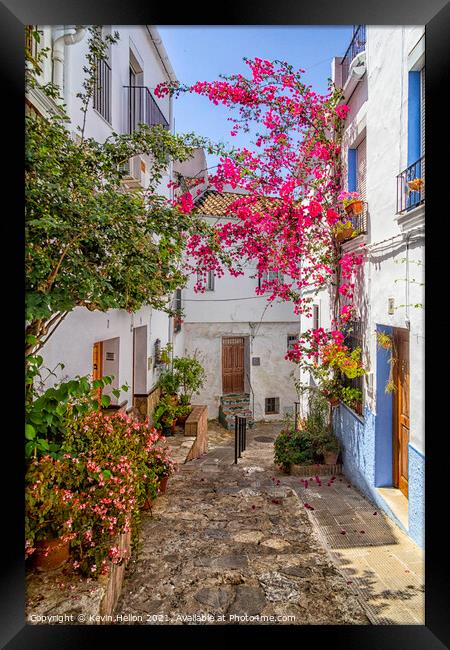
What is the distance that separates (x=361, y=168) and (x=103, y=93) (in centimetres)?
348

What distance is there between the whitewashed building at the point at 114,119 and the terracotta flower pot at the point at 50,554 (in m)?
1.68

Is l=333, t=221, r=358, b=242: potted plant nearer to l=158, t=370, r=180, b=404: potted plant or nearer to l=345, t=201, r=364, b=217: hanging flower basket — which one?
l=345, t=201, r=364, b=217: hanging flower basket

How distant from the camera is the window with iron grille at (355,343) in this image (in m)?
5.63

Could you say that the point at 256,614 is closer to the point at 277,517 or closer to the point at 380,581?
the point at 380,581

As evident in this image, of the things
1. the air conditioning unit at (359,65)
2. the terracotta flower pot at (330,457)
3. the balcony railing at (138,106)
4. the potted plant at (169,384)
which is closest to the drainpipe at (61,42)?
the balcony railing at (138,106)

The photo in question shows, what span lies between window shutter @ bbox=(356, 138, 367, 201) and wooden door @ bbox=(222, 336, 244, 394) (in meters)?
6.59

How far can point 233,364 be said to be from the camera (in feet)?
39.0

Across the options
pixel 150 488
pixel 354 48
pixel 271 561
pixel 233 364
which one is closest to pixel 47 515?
pixel 150 488

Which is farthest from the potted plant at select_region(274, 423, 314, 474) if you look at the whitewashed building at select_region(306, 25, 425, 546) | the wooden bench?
the wooden bench

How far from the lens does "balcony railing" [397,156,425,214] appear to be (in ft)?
12.3
